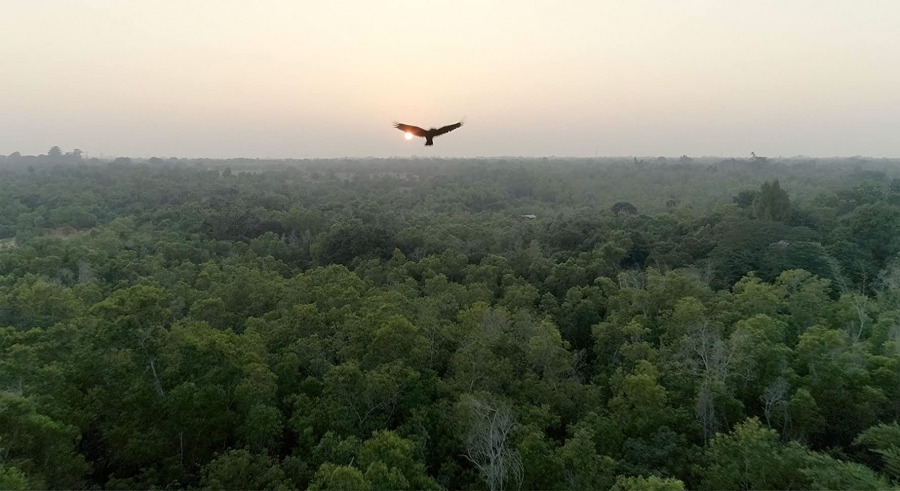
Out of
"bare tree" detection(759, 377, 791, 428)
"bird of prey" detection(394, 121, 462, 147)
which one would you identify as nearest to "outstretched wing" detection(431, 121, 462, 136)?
"bird of prey" detection(394, 121, 462, 147)

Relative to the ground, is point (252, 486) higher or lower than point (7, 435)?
lower

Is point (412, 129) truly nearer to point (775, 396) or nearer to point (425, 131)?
point (425, 131)

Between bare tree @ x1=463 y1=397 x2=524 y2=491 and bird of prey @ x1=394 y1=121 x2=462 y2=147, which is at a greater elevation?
bird of prey @ x1=394 y1=121 x2=462 y2=147

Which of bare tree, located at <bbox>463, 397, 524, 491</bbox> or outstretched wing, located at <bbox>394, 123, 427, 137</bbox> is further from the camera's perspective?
bare tree, located at <bbox>463, 397, 524, 491</bbox>

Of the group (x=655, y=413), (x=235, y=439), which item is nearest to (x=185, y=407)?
(x=235, y=439)

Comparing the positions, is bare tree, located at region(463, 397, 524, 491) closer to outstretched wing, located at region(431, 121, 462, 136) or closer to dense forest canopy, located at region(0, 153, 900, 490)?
dense forest canopy, located at region(0, 153, 900, 490)

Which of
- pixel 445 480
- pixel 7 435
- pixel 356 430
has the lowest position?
pixel 445 480

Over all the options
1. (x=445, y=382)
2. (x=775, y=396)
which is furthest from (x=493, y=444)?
(x=775, y=396)

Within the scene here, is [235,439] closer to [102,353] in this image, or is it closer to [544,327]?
[102,353]
